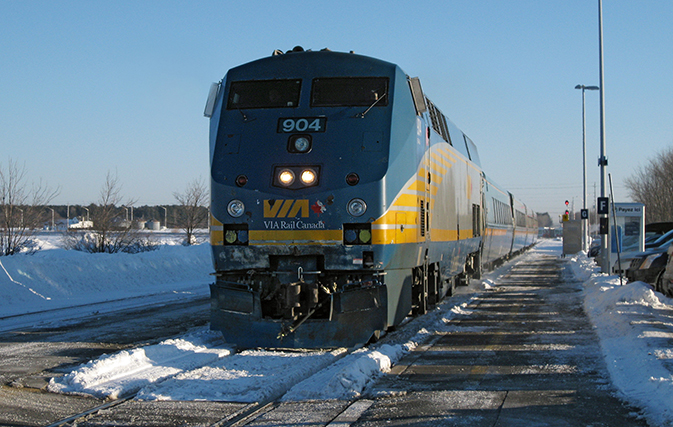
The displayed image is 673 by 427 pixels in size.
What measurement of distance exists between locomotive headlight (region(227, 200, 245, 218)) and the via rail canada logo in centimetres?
32

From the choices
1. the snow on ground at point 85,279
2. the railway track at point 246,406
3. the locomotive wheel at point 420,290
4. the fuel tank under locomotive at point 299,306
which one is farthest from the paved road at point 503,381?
the snow on ground at point 85,279

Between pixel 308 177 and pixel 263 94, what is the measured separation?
5.08ft

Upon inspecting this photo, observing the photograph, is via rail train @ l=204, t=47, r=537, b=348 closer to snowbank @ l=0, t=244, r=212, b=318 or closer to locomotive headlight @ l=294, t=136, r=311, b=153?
locomotive headlight @ l=294, t=136, r=311, b=153

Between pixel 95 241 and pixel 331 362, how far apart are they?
22.0 m

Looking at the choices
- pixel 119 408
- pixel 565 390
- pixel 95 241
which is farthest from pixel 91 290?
pixel 565 390

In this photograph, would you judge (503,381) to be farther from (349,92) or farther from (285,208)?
(349,92)

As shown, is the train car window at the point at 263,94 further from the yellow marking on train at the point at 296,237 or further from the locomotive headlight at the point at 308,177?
the yellow marking on train at the point at 296,237

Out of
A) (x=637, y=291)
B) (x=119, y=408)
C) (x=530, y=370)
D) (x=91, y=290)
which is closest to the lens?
(x=119, y=408)

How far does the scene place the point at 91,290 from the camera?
18.3m

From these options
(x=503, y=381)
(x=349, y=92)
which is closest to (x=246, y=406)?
(x=503, y=381)

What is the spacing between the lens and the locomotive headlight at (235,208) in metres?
8.55

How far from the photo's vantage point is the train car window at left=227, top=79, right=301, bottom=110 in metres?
9.13

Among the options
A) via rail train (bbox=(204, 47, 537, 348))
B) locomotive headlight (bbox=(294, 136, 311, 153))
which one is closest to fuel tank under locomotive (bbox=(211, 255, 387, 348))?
via rail train (bbox=(204, 47, 537, 348))

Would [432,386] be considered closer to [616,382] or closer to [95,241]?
[616,382]
